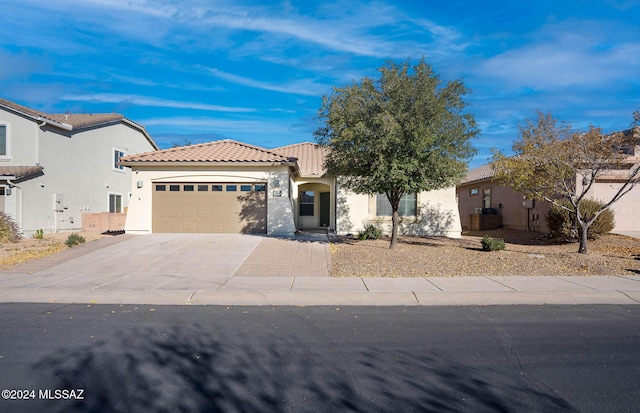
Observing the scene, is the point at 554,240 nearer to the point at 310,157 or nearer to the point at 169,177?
the point at 310,157

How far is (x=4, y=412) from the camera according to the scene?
14.1ft

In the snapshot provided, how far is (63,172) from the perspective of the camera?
79.3ft

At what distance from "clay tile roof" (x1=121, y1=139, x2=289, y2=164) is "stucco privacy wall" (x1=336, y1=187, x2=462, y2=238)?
370cm

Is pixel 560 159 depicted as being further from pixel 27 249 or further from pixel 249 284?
pixel 27 249

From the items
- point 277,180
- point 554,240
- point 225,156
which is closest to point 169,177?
point 225,156

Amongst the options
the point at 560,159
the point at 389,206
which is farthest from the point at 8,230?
the point at 560,159

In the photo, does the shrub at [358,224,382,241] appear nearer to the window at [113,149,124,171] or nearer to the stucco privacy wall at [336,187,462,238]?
the stucco privacy wall at [336,187,462,238]

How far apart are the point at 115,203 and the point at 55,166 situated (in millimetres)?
5521

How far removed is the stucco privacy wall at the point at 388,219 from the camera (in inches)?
832

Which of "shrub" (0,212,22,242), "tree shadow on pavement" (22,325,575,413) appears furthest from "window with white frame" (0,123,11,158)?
"tree shadow on pavement" (22,325,575,413)

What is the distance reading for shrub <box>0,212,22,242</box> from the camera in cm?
1867

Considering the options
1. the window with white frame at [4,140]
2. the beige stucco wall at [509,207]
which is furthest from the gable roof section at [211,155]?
the beige stucco wall at [509,207]

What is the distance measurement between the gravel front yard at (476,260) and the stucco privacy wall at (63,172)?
48.9 feet

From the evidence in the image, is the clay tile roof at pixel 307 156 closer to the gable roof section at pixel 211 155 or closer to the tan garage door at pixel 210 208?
the gable roof section at pixel 211 155
